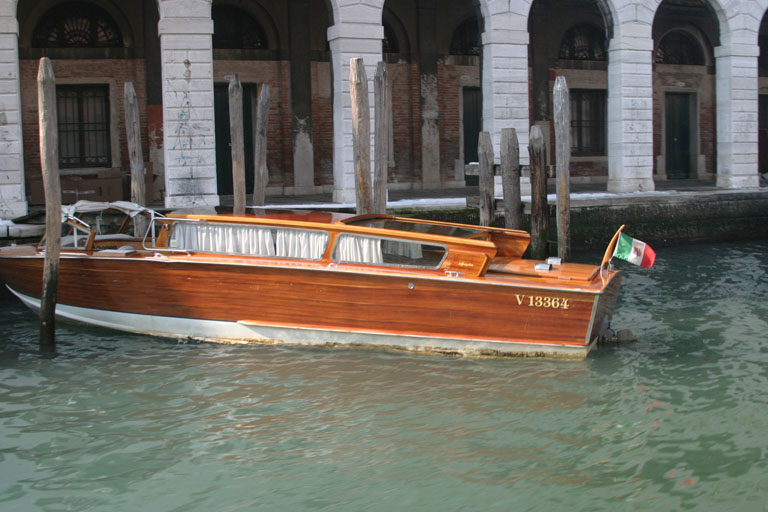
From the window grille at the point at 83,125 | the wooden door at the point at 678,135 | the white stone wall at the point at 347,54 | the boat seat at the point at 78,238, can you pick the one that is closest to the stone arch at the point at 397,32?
the white stone wall at the point at 347,54

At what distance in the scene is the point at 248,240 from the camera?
883cm

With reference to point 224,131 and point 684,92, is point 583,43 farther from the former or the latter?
point 224,131

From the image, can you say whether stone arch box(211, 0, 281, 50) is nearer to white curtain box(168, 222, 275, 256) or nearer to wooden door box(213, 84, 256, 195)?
wooden door box(213, 84, 256, 195)

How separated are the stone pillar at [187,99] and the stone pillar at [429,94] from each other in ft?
20.7

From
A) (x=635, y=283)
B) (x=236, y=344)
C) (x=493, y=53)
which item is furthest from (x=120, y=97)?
(x=635, y=283)

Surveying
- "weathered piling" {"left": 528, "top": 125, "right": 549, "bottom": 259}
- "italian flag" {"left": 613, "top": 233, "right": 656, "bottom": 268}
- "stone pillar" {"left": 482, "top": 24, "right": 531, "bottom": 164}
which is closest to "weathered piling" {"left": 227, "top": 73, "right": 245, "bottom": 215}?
"weathered piling" {"left": 528, "top": 125, "right": 549, "bottom": 259}

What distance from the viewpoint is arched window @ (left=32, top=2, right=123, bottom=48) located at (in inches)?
626

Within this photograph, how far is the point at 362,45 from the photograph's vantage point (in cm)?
1405

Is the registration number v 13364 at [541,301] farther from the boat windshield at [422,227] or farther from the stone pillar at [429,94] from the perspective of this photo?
the stone pillar at [429,94]

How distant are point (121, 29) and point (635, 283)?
Answer: 10234 millimetres

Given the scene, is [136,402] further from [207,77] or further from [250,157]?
[250,157]

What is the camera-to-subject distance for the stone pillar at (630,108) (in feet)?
52.0

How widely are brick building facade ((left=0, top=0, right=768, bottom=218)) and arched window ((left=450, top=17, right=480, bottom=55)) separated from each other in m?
0.03

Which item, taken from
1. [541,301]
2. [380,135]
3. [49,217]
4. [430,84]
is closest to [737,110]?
[430,84]
